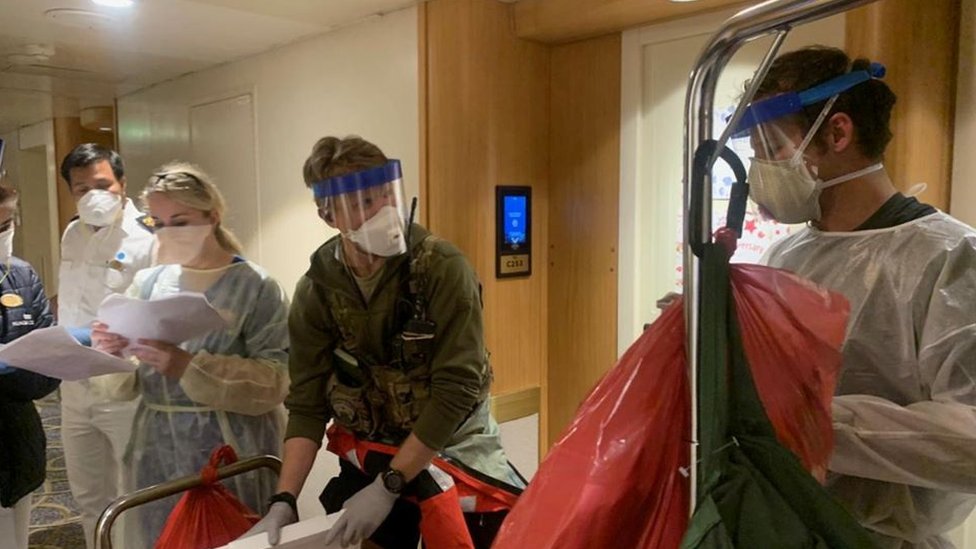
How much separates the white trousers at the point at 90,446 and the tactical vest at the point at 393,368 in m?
1.20

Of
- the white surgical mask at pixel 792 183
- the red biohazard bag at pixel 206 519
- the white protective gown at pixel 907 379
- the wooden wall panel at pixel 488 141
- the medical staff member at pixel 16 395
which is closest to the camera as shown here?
the white protective gown at pixel 907 379

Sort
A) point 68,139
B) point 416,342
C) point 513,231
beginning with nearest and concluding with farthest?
point 416,342, point 513,231, point 68,139

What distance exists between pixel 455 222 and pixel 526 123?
17.6 inches

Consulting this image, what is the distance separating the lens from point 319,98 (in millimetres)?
2832

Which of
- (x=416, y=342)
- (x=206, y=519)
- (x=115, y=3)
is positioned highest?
(x=115, y=3)

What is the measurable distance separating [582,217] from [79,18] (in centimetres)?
186

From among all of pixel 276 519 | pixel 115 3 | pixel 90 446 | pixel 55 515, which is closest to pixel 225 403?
pixel 276 519

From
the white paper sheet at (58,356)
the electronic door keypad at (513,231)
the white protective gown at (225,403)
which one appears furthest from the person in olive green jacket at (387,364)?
the electronic door keypad at (513,231)

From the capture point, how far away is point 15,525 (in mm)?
2170

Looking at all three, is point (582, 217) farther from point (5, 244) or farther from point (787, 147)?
point (5, 244)

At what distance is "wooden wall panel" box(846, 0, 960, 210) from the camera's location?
167 centimetres

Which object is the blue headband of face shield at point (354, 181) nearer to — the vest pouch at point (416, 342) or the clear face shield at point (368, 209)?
the clear face shield at point (368, 209)

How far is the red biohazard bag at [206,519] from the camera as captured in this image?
4.49 feet

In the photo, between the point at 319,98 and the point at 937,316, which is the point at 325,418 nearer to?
the point at 937,316
